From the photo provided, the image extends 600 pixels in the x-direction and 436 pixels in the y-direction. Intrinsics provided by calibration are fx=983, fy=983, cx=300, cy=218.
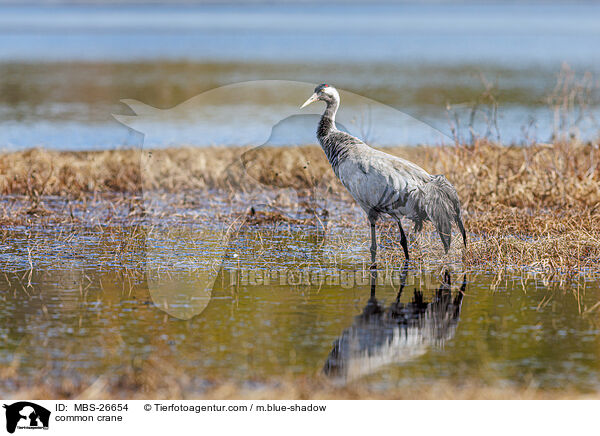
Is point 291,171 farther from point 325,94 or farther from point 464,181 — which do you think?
point 325,94

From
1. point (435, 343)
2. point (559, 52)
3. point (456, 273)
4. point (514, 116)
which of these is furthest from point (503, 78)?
point (435, 343)

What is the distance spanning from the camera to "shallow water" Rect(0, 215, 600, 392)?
6375mm

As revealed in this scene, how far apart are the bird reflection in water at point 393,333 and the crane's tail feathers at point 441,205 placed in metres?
0.77

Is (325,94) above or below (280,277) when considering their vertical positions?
above

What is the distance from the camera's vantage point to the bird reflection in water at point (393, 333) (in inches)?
254

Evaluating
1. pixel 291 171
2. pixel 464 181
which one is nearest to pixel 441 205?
pixel 464 181

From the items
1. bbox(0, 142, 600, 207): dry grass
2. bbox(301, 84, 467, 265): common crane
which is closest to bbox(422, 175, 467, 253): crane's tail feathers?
bbox(301, 84, 467, 265): common crane

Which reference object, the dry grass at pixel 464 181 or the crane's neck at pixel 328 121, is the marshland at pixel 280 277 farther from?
the crane's neck at pixel 328 121

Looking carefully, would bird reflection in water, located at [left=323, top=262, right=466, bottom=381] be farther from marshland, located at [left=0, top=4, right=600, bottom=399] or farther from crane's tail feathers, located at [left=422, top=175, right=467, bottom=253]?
crane's tail feathers, located at [left=422, top=175, right=467, bottom=253]

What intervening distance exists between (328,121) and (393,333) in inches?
134

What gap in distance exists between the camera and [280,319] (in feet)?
24.3

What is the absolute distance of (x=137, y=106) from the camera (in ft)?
31.6
